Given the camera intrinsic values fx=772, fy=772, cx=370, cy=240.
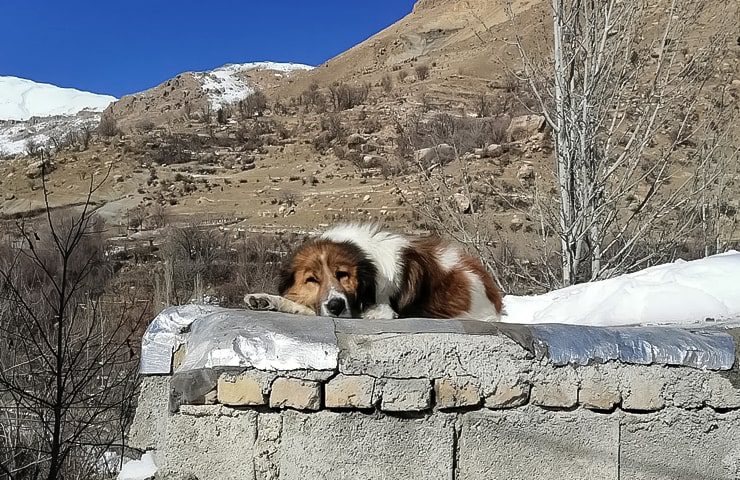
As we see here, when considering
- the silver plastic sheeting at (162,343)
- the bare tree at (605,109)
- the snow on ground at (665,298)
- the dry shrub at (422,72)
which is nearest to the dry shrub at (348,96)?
the dry shrub at (422,72)

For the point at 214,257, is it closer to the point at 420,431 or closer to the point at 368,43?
the point at 420,431

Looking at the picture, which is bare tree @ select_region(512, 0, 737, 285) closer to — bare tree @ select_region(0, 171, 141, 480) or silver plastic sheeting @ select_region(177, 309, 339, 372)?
bare tree @ select_region(0, 171, 141, 480)

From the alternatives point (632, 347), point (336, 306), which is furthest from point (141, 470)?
point (632, 347)

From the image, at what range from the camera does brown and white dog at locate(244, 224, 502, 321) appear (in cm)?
410

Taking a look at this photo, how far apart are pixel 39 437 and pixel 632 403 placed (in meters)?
5.25

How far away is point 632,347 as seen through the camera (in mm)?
2402

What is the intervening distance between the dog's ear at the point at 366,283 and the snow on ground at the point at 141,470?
162cm

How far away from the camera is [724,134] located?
778cm

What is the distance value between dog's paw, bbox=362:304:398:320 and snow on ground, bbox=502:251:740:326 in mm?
832

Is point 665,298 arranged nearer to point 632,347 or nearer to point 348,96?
point 632,347

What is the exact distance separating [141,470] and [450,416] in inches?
44.1

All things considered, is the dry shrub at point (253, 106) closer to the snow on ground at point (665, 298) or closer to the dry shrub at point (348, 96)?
the dry shrub at point (348, 96)

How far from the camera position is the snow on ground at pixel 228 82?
47.5m

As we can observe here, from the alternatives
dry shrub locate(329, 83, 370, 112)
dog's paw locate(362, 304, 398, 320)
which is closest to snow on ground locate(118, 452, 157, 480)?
dog's paw locate(362, 304, 398, 320)
